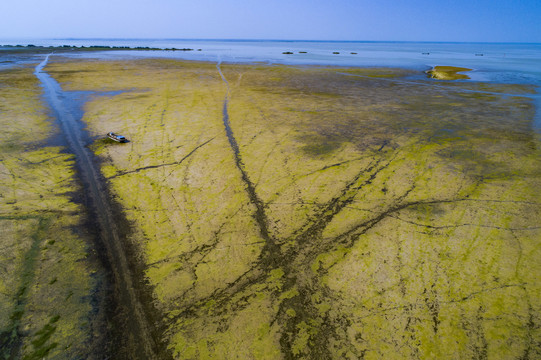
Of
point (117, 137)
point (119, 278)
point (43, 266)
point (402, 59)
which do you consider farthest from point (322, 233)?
point (402, 59)

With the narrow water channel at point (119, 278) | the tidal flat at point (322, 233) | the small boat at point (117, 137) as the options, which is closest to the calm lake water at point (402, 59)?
the tidal flat at point (322, 233)

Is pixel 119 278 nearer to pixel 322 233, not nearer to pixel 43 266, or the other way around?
pixel 43 266

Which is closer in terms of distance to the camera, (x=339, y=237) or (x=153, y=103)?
(x=339, y=237)

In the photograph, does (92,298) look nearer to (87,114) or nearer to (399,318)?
(399,318)

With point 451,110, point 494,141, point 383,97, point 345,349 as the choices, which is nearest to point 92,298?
point 345,349

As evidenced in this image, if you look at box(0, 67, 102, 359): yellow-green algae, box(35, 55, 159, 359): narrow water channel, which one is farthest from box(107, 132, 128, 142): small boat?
box(0, 67, 102, 359): yellow-green algae

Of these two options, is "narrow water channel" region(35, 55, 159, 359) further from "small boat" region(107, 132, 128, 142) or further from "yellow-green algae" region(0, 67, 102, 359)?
"small boat" region(107, 132, 128, 142)

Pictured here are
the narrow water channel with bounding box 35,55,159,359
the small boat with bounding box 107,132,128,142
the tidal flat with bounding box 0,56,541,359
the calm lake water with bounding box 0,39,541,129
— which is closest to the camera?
the narrow water channel with bounding box 35,55,159,359
